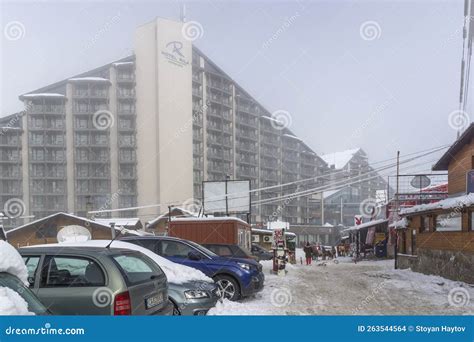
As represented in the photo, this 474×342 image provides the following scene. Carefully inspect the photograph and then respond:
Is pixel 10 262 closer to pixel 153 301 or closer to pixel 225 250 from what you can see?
pixel 153 301

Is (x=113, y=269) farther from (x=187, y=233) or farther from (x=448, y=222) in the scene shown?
(x=448, y=222)

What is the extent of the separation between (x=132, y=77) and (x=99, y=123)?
0.64 meters

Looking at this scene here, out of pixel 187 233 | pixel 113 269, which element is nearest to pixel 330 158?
pixel 113 269

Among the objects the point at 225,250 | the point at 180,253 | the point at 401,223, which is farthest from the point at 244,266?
the point at 401,223

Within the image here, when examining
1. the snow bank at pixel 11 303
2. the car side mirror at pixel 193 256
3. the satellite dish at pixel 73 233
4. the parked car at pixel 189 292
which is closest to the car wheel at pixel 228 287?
the car side mirror at pixel 193 256

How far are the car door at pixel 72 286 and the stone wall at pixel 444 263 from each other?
21.4 feet

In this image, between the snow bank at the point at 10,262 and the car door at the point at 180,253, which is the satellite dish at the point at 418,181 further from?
the snow bank at the point at 10,262

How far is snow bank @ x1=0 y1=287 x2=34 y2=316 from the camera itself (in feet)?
8.35

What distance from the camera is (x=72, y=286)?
10.8ft

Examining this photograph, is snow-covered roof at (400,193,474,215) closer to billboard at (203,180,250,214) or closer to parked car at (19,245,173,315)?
billboard at (203,180,250,214)

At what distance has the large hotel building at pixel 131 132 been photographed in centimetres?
424

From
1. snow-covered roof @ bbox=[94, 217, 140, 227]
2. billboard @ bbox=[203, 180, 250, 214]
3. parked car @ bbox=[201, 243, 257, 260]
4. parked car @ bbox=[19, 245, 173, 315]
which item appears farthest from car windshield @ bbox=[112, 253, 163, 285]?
parked car @ bbox=[201, 243, 257, 260]

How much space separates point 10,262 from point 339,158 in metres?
3.15

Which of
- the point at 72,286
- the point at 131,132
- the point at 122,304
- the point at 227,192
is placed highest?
the point at 131,132
